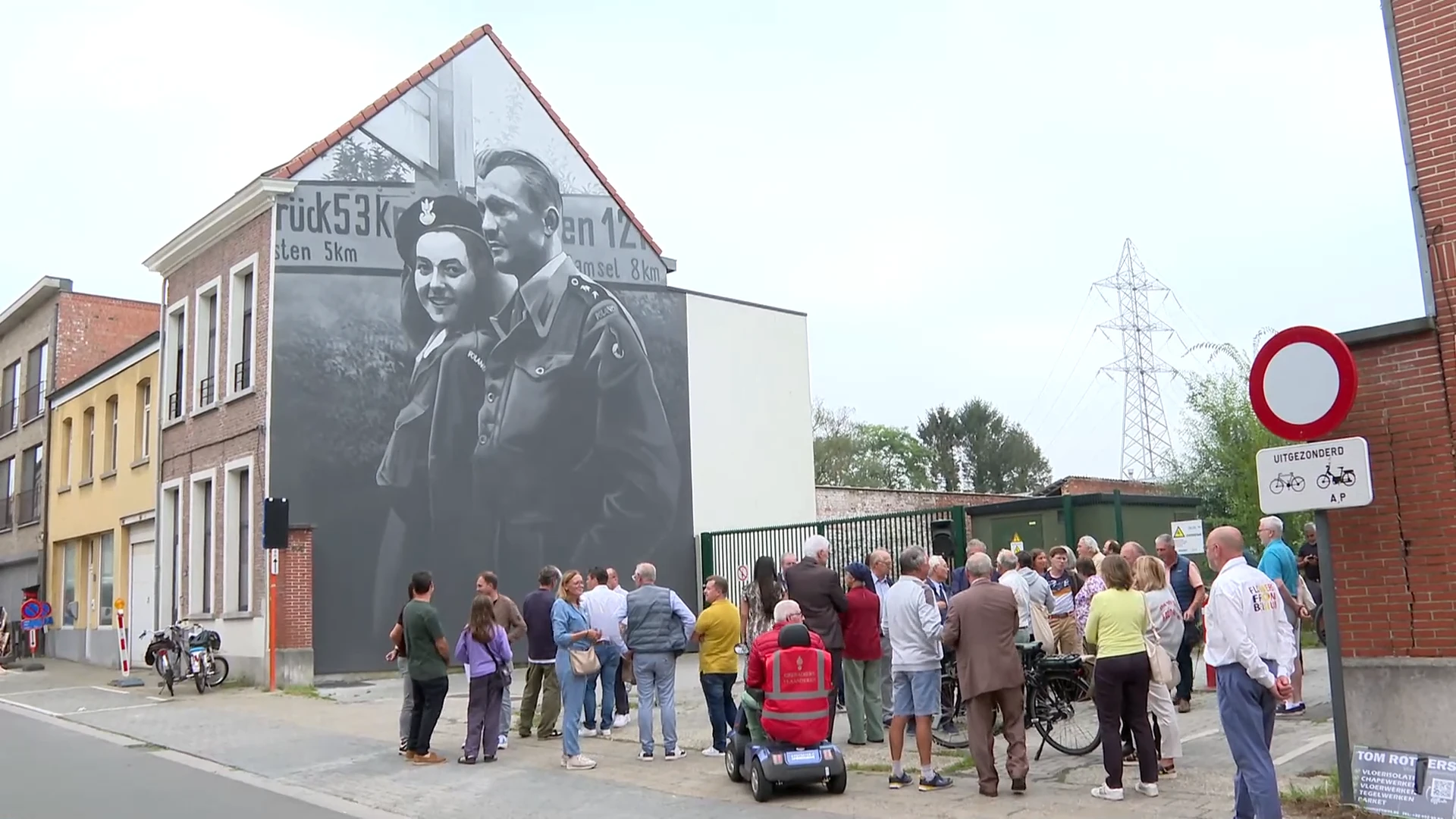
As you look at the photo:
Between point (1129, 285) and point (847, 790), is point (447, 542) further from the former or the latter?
point (1129, 285)

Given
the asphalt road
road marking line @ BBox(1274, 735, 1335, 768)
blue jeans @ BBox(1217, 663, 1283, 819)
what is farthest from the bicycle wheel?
the asphalt road

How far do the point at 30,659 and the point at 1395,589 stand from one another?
3221 centimetres

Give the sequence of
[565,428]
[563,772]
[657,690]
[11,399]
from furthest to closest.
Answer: [11,399] → [565,428] → [657,690] → [563,772]

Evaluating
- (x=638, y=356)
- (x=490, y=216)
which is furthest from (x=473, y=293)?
(x=638, y=356)

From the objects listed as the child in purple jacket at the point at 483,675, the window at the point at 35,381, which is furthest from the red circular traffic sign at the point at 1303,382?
the window at the point at 35,381

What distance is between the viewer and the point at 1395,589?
27.0 feet

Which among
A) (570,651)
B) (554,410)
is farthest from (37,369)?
(570,651)

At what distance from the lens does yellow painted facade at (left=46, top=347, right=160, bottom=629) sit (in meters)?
28.0

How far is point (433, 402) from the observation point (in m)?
23.0

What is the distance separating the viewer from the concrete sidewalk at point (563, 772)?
9.04m

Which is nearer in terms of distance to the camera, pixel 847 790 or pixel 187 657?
pixel 847 790

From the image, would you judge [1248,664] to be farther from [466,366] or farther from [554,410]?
[554,410]

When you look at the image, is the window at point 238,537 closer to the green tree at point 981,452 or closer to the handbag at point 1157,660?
the handbag at point 1157,660

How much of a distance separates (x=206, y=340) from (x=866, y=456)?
51235mm
